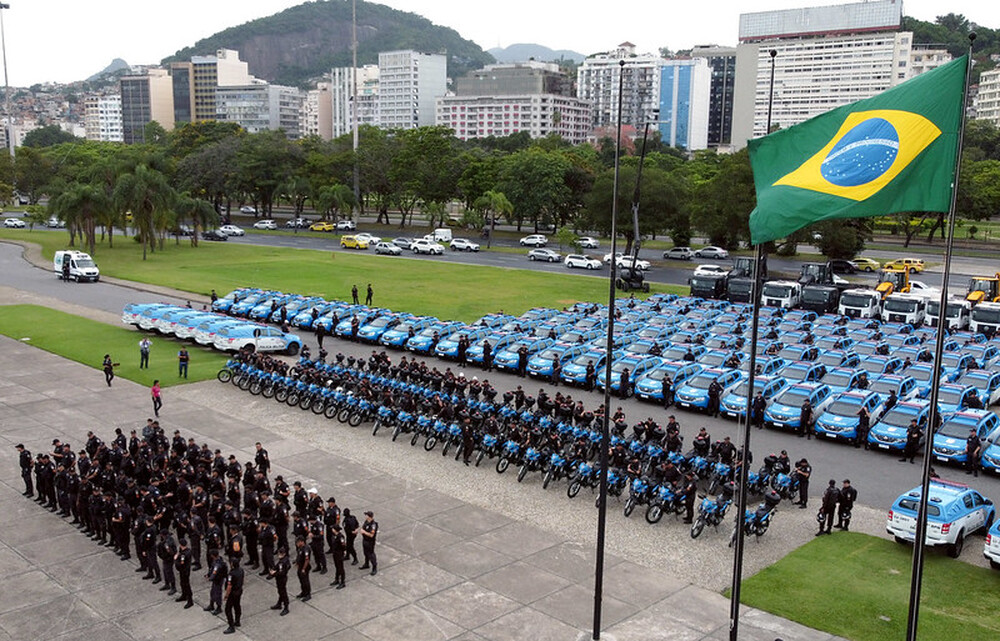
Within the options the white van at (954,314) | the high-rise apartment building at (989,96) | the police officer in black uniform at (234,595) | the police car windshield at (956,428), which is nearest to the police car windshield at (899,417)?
the police car windshield at (956,428)

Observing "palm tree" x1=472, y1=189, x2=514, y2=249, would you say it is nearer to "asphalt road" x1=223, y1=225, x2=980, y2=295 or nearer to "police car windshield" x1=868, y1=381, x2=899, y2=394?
"asphalt road" x1=223, y1=225, x2=980, y2=295

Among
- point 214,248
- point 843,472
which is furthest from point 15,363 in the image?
point 214,248

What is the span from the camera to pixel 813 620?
543 inches

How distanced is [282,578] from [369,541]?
6.19ft

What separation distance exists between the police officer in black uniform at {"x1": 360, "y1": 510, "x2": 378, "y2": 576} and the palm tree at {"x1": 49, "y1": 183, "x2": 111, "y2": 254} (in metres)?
57.2

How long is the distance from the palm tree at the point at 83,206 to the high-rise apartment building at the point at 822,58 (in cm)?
14309

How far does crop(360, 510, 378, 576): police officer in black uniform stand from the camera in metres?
15.1

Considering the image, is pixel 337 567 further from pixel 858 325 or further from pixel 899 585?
pixel 858 325

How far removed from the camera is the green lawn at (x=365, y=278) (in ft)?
157

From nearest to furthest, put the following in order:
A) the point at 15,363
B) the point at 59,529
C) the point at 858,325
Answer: the point at 59,529, the point at 15,363, the point at 858,325


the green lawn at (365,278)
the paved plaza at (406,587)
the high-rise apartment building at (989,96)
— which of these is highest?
the high-rise apartment building at (989,96)

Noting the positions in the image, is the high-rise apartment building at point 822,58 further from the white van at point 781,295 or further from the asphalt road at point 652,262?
the white van at point 781,295

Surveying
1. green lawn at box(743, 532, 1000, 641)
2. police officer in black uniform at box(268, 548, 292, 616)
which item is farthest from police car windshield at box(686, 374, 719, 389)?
police officer in black uniform at box(268, 548, 292, 616)

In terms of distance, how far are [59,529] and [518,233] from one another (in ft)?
276
